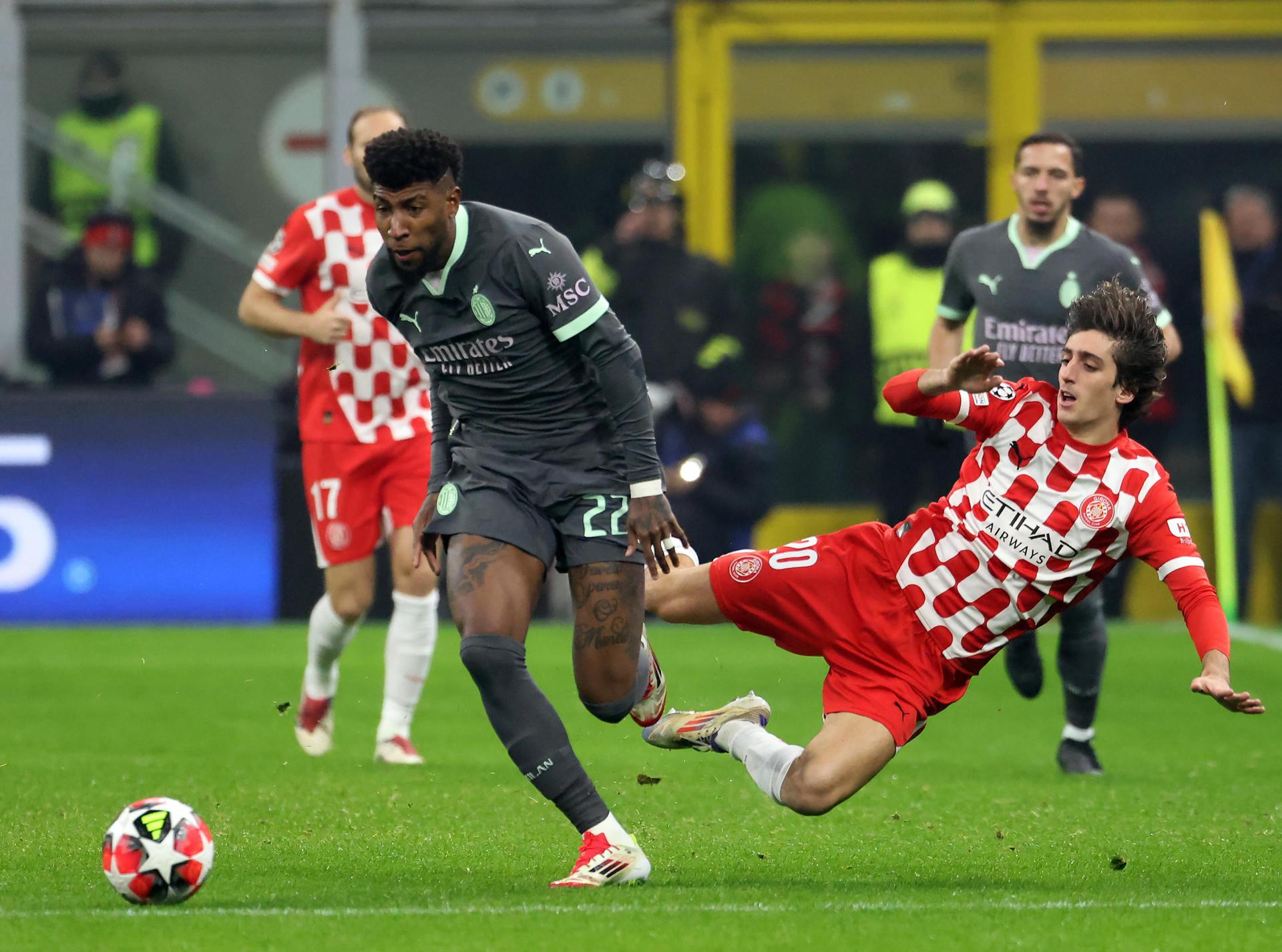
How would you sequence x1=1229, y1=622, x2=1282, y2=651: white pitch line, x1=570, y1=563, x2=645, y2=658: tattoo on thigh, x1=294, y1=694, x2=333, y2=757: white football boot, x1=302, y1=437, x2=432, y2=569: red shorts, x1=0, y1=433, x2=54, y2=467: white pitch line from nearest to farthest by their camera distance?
x1=570, y1=563, x2=645, y2=658: tattoo on thigh
x1=302, y1=437, x2=432, y2=569: red shorts
x1=294, y1=694, x2=333, y2=757: white football boot
x1=1229, y1=622, x2=1282, y2=651: white pitch line
x1=0, y1=433, x2=54, y2=467: white pitch line

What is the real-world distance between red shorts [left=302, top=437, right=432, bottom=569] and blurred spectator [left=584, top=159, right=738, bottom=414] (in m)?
4.39

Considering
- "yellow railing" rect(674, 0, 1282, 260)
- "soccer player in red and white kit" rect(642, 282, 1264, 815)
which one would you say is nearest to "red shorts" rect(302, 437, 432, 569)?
"soccer player in red and white kit" rect(642, 282, 1264, 815)

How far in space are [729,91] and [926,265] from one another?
2.48 metres

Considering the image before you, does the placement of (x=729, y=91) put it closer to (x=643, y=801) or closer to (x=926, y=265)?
(x=926, y=265)

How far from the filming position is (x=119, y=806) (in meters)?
6.82

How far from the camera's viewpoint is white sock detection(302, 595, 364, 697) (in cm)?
795

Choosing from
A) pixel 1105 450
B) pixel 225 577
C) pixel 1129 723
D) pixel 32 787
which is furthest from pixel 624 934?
pixel 225 577

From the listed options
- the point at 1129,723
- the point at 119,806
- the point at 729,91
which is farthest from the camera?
the point at 729,91

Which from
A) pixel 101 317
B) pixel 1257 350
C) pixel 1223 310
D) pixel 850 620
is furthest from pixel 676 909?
pixel 1223 310

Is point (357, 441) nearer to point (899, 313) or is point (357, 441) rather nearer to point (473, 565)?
point (473, 565)

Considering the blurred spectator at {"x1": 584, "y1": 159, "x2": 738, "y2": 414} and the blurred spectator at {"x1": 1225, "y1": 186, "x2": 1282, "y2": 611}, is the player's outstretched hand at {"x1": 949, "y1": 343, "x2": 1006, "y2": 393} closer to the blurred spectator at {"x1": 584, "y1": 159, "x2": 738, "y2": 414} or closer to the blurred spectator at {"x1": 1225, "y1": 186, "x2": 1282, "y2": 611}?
the blurred spectator at {"x1": 584, "y1": 159, "x2": 738, "y2": 414}

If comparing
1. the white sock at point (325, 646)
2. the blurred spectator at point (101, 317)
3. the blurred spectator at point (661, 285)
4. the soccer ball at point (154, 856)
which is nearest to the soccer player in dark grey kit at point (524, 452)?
the soccer ball at point (154, 856)

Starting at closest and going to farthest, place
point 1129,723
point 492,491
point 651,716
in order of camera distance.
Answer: point 492,491 < point 651,716 < point 1129,723

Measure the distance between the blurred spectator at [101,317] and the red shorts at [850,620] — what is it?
294 inches
